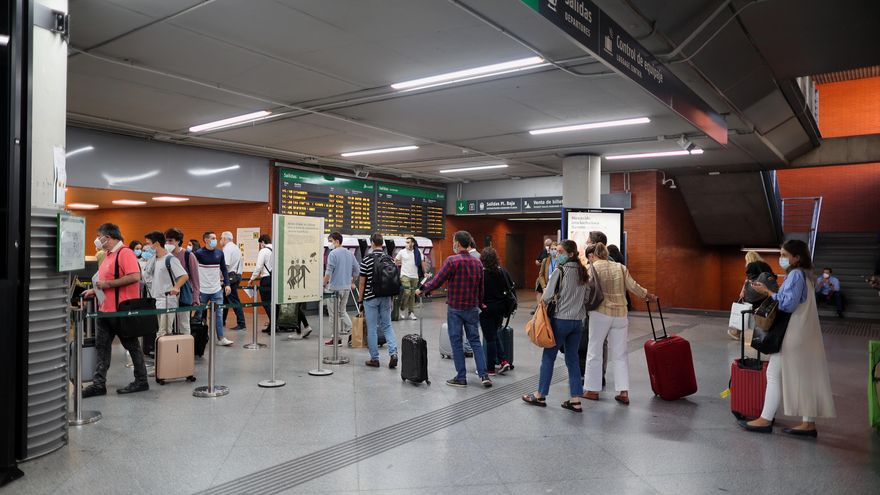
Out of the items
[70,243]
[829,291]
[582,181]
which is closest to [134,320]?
[70,243]

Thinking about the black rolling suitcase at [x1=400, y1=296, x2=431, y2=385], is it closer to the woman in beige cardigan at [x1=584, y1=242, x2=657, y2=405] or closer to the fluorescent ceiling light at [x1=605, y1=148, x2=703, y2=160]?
the woman in beige cardigan at [x1=584, y1=242, x2=657, y2=405]

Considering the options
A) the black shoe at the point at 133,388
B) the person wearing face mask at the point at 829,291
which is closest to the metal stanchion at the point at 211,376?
the black shoe at the point at 133,388

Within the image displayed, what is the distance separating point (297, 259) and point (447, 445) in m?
2.86

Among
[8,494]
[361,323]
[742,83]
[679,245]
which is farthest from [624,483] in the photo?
[679,245]

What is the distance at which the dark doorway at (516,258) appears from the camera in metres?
20.5

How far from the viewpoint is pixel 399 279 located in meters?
7.37

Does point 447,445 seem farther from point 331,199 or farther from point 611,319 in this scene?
point 331,199

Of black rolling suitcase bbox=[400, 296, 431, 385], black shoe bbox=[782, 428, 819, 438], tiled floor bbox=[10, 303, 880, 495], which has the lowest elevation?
tiled floor bbox=[10, 303, 880, 495]

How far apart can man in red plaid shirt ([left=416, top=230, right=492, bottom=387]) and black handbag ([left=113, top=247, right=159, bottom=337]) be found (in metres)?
2.61

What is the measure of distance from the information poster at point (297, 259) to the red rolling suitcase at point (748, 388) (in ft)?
13.7

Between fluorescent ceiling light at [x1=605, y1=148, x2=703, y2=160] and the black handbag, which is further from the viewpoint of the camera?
fluorescent ceiling light at [x1=605, y1=148, x2=703, y2=160]

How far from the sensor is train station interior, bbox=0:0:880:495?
3.81 meters

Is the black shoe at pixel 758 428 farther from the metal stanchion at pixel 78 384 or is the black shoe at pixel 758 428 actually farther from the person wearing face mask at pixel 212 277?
the person wearing face mask at pixel 212 277

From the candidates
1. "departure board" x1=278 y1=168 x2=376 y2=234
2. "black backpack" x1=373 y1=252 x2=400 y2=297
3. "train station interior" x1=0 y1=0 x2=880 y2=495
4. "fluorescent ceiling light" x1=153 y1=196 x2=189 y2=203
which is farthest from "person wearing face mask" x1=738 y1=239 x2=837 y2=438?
"fluorescent ceiling light" x1=153 y1=196 x2=189 y2=203
